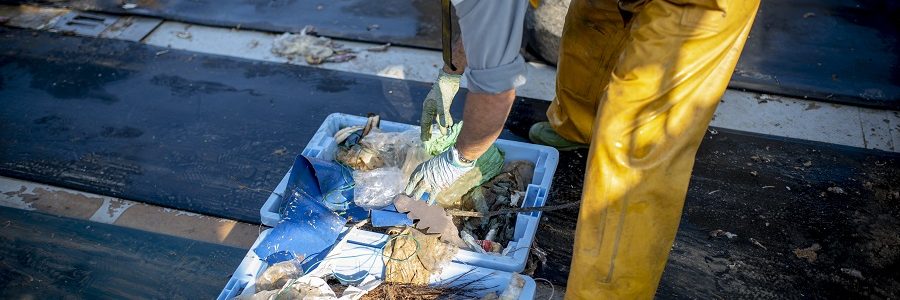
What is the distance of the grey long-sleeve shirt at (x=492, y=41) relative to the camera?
5.47 feet

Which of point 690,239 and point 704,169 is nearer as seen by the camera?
point 690,239

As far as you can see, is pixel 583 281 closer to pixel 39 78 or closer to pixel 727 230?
pixel 727 230

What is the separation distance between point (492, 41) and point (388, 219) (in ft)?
2.53

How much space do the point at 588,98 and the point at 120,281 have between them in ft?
5.63

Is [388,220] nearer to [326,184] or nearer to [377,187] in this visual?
[377,187]

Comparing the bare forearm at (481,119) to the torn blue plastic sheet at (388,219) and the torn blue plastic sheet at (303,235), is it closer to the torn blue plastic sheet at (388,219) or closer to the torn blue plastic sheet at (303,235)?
the torn blue plastic sheet at (388,219)

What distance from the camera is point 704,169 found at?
2.67 m

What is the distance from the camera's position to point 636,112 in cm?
170

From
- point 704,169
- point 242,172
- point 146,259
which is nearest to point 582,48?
point 704,169

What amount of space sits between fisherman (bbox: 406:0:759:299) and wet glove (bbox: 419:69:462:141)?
0.16 m

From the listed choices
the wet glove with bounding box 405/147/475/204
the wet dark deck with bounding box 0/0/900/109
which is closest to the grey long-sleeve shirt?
the wet glove with bounding box 405/147/475/204

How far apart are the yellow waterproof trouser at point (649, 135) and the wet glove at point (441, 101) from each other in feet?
1.70

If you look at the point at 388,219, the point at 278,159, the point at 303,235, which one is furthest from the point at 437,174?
the point at 278,159

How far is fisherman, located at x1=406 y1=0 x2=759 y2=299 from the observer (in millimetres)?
1650
